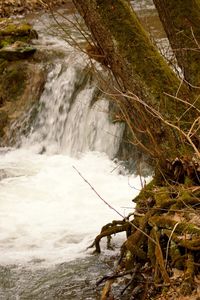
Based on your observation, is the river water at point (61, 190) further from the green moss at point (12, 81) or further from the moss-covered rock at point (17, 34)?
the green moss at point (12, 81)

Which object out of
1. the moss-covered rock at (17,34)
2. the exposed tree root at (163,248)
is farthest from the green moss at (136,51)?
the moss-covered rock at (17,34)

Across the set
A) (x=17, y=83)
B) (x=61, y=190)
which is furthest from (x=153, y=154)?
(x=17, y=83)

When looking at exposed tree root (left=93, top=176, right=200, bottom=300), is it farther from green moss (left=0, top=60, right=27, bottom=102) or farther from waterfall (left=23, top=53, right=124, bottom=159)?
green moss (left=0, top=60, right=27, bottom=102)

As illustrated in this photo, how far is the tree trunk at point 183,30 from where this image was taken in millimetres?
5727

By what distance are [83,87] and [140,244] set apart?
5.90m

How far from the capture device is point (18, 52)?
11.9m

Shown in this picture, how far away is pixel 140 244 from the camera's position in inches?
187

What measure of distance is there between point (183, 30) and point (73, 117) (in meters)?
4.71

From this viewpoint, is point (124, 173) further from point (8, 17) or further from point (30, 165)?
point (8, 17)

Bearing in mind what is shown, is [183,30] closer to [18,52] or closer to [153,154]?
[153,154]

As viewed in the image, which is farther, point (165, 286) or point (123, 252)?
point (123, 252)

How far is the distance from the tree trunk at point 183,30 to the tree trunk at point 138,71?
19cm

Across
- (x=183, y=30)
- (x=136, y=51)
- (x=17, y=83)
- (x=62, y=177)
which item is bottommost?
(x=62, y=177)

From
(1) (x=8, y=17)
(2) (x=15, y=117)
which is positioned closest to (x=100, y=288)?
(2) (x=15, y=117)
